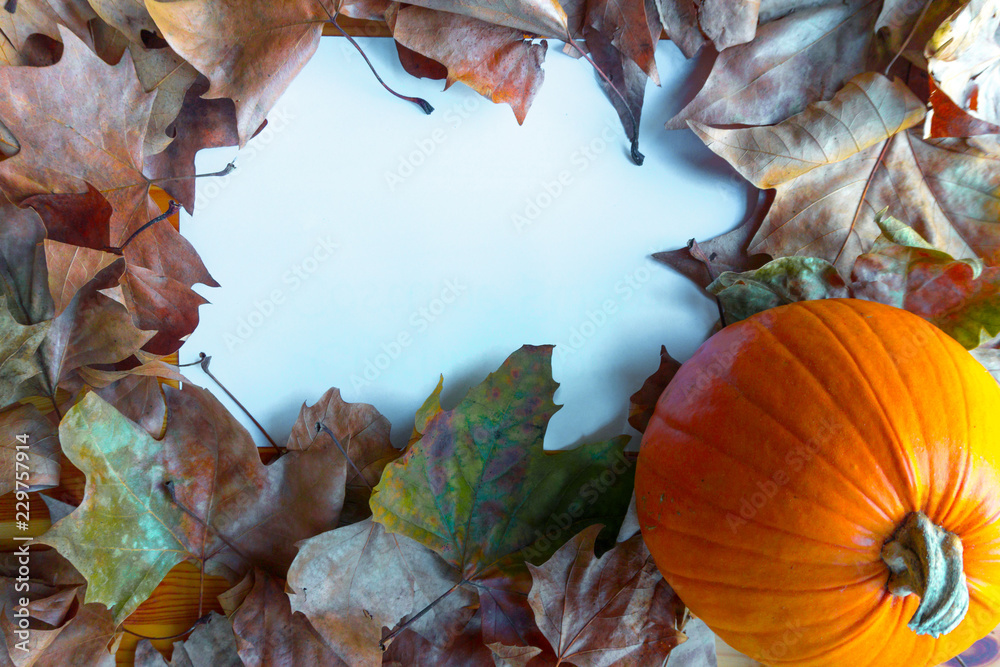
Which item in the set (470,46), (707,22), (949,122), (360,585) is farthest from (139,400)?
(949,122)

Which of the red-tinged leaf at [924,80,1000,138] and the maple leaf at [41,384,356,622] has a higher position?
the red-tinged leaf at [924,80,1000,138]

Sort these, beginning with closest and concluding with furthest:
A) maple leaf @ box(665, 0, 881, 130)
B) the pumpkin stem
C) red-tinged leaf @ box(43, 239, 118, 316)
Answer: the pumpkin stem, red-tinged leaf @ box(43, 239, 118, 316), maple leaf @ box(665, 0, 881, 130)

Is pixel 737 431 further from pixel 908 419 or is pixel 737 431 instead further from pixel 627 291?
pixel 627 291

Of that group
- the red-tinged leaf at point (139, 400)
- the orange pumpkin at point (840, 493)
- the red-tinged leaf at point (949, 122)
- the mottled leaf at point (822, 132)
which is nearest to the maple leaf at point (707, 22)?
the mottled leaf at point (822, 132)

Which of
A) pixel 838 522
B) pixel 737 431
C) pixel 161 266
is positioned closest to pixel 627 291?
pixel 737 431

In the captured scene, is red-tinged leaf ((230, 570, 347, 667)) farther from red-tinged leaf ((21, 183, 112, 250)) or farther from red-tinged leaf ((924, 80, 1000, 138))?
red-tinged leaf ((924, 80, 1000, 138))

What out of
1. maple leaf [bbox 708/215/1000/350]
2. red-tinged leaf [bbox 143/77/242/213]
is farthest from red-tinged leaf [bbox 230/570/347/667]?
maple leaf [bbox 708/215/1000/350]
